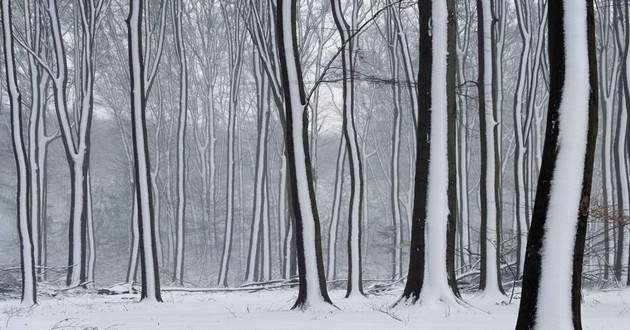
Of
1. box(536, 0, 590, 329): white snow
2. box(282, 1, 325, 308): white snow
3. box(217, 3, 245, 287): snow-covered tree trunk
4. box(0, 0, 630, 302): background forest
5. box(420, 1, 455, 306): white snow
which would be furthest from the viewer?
box(217, 3, 245, 287): snow-covered tree trunk

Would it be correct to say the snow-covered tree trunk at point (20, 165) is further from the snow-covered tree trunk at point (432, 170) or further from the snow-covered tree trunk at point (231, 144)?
the snow-covered tree trunk at point (231, 144)

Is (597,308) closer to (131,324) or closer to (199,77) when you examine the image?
(131,324)

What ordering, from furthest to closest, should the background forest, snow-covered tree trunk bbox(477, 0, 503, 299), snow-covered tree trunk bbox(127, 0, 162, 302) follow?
the background forest → snow-covered tree trunk bbox(127, 0, 162, 302) → snow-covered tree trunk bbox(477, 0, 503, 299)

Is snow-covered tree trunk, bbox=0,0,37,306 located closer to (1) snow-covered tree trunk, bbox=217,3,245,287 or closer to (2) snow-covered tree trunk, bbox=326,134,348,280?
(2) snow-covered tree trunk, bbox=326,134,348,280

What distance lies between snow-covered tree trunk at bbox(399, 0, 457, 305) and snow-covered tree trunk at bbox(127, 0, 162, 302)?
6113 millimetres

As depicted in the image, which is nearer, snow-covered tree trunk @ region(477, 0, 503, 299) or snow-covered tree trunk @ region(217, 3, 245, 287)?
snow-covered tree trunk @ region(477, 0, 503, 299)

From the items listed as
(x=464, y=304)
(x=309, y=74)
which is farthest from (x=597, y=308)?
(x=309, y=74)

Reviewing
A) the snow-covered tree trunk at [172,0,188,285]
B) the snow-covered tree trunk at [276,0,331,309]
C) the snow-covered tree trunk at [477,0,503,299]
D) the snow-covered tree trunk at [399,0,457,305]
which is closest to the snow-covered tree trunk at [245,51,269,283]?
the snow-covered tree trunk at [172,0,188,285]

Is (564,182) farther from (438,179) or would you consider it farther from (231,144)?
(231,144)

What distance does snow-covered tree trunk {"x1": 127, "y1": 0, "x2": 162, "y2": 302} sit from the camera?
13.2 metres

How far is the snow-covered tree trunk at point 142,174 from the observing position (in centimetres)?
1316

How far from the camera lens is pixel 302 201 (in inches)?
399

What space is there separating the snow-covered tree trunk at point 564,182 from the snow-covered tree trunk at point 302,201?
5.30 meters

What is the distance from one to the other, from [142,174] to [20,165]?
2603mm
